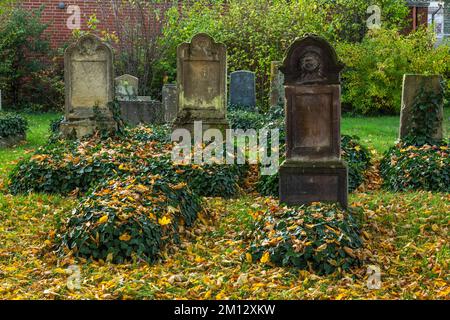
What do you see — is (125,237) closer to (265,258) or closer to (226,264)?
(226,264)

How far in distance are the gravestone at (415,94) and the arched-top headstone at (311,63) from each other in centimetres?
387

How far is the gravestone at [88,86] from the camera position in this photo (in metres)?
12.6

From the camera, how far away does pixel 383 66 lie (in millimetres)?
19578

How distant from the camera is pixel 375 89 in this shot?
786 inches

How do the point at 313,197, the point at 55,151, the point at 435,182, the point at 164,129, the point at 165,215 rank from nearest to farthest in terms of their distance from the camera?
the point at 165,215, the point at 313,197, the point at 435,182, the point at 55,151, the point at 164,129

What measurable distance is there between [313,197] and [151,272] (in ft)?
7.84

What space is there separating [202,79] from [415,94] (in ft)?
10.6

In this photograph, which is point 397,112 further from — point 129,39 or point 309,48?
point 309,48

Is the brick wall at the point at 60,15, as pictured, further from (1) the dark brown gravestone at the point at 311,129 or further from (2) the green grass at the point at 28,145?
(1) the dark brown gravestone at the point at 311,129

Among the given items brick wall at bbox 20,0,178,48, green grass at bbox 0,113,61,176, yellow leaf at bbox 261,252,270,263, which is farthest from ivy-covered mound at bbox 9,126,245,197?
brick wall at bbox 20,0,178,48

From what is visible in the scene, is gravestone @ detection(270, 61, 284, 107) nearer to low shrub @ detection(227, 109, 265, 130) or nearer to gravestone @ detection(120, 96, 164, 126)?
low shrub @ detection(227, 109, 265, 130)

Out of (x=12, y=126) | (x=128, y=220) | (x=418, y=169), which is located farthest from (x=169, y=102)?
(x=128, y=220)

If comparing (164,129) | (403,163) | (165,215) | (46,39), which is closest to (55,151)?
(164,129)

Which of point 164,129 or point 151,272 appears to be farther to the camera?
point 164,129
